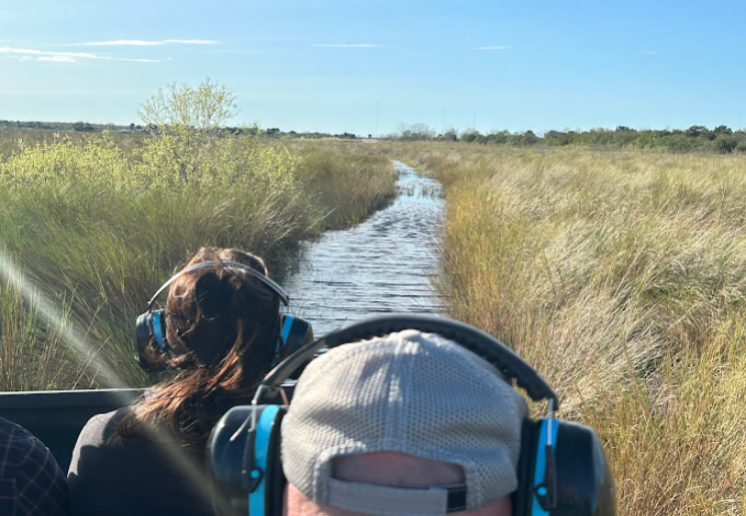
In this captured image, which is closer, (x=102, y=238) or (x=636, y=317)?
(x=636, y=317)

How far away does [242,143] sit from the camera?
11.1 meters

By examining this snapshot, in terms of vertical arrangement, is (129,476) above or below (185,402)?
below

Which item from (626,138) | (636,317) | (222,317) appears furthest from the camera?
(626,138)

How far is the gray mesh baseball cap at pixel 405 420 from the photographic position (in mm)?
726

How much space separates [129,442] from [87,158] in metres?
7.92

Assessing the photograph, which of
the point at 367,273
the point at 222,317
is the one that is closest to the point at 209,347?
the point at 222,317

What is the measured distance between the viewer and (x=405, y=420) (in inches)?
28.4

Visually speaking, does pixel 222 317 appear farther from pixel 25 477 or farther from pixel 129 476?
pixel 25 477

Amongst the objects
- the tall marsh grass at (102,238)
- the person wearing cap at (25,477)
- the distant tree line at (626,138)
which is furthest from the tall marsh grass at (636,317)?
the distant tree line at (626,138)

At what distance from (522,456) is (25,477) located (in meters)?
1.32

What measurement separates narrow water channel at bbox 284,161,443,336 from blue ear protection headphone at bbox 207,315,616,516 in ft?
12.2

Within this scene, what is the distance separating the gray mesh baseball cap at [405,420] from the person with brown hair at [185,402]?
1.00 meters

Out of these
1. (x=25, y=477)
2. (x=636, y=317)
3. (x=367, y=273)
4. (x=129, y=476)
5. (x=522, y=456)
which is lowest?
(x=367, y=273)

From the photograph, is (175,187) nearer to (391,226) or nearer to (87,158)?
(87,158)
